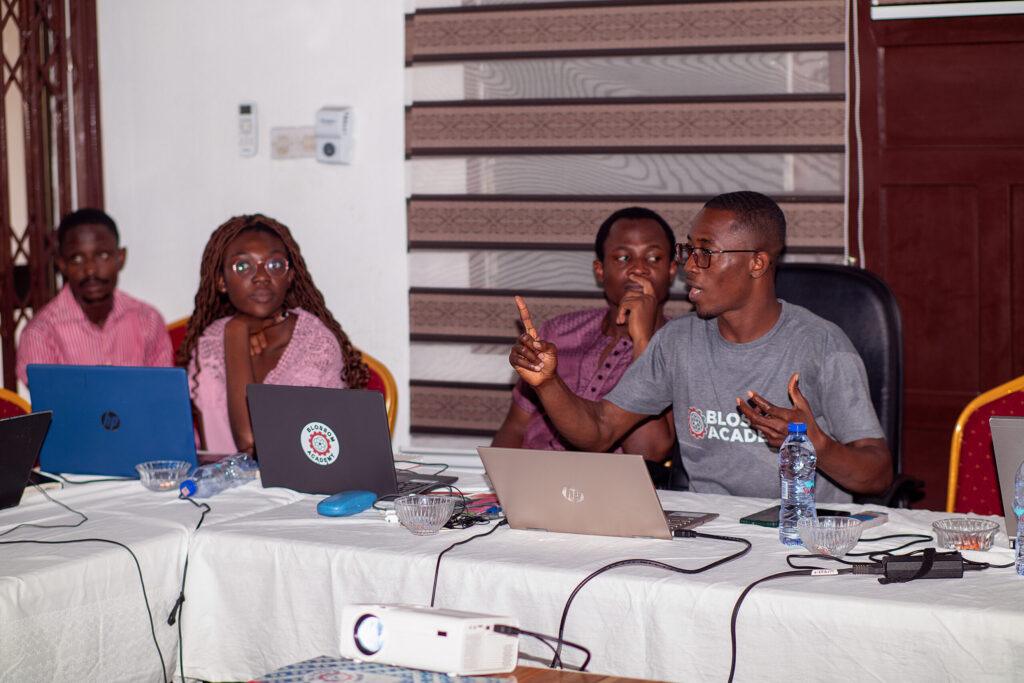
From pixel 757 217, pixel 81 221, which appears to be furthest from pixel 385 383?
pixel 81 221

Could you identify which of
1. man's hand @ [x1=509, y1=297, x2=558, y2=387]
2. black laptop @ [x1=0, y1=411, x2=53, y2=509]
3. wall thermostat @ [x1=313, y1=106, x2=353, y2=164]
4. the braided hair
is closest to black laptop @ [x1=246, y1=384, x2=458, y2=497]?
man's hand @ [x1=509, y1=297, x2=558, y2=387]

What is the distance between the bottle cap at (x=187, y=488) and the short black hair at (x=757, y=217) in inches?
49.7

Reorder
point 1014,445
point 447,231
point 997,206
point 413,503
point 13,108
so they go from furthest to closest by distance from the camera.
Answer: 1. point 13,108
2. point 447,231
3. point 997,206
4. point 413,503
5. point 1014,445

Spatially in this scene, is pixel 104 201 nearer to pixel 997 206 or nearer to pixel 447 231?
pixel 447 231

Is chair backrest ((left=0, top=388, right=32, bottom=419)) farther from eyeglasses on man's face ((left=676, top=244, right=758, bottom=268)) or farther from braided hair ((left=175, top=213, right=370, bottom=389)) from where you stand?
eyeglasses on man's face ((left=676, top=244, right=758, bottom=268))

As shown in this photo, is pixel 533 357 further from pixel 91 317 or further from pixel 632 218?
pixel 91 317

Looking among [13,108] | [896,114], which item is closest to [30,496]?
[13,108]

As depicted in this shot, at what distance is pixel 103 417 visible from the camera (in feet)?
7.68

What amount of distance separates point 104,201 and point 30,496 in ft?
7.32

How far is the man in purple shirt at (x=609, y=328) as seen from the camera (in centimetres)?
291

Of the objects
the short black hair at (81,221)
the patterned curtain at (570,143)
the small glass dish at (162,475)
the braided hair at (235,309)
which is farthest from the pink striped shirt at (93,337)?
the small glass dish at (162,475)

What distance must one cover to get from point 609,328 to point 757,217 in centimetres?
73

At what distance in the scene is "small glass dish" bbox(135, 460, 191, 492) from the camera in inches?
88.8

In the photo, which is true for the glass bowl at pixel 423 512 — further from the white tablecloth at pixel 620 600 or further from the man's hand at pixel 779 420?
the man's hand at pixel 779 420
